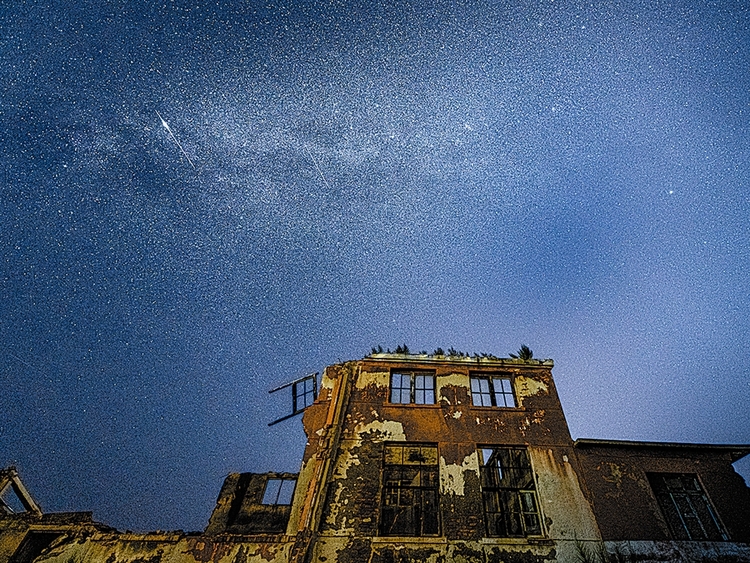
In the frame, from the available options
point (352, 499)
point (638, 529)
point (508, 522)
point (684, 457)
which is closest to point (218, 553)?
point (352, 499)

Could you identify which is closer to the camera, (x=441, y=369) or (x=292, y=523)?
(x=292, y=523)

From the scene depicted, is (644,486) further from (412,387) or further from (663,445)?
(412,387)

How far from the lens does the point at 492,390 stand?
45.3 ft

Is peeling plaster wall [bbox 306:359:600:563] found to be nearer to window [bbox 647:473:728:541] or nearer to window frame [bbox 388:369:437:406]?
window frame [bbox 388:369:437:406]

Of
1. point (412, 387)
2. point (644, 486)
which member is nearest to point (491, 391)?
point (412, 387)

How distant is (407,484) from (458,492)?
144 centimetres

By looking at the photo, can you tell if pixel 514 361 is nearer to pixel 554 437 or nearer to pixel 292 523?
pixel 554 437

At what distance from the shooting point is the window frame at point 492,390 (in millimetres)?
13398

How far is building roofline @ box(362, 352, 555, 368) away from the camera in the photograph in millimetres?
14242

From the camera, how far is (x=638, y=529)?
35.6 ft

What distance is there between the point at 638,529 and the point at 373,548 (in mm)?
7122

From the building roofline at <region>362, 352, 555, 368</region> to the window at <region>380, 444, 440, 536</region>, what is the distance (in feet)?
9.73

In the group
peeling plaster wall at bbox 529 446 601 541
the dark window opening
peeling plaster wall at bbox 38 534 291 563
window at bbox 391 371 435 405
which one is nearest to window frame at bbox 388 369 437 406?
window at bbox 391 371 435 405

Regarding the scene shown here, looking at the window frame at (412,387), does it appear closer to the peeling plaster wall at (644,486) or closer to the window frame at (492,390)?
the window frame at (492,390)
